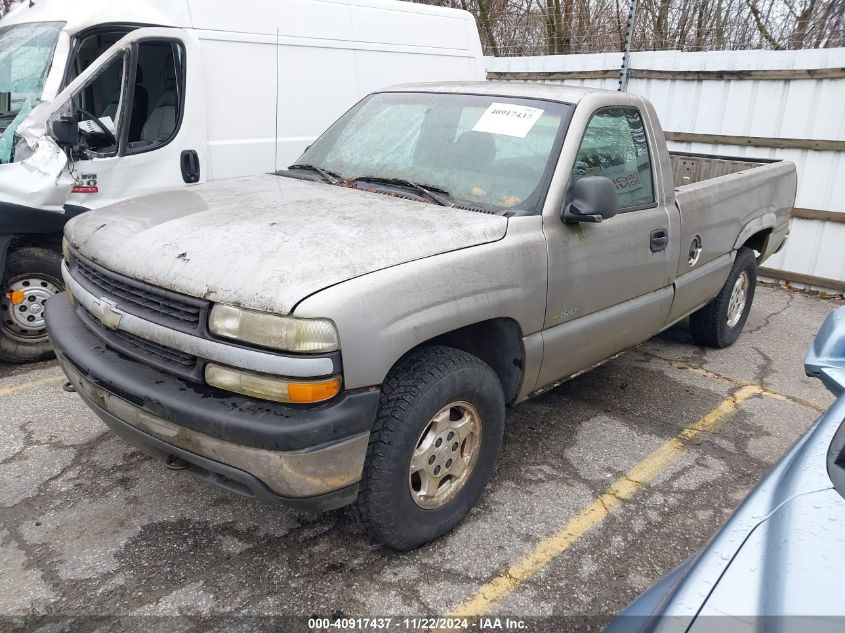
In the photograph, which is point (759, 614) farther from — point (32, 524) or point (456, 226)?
point (32, 524)

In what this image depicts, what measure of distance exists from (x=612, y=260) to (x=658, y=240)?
50 cm

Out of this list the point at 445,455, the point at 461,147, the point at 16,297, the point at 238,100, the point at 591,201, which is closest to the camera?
the point at 445,455

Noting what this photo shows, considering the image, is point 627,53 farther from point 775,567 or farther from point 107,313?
point 775,567

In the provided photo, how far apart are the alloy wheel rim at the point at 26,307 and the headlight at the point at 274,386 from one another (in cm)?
289

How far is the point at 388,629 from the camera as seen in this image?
94.1 inches

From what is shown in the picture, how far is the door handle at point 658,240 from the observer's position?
3.72 metres

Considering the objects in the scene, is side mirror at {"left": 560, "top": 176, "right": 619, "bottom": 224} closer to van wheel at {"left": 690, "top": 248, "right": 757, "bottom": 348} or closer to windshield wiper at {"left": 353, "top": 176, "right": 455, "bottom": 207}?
windshield wiper at {"left": 353, "top": 176, "right": 455, "bottom": 207}

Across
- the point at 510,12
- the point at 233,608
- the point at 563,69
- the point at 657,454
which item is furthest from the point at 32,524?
the point at 510,12

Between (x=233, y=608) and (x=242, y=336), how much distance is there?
1027 millimetres

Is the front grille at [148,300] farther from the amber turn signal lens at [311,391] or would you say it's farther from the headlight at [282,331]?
the amber turn signal lens at [311,391]

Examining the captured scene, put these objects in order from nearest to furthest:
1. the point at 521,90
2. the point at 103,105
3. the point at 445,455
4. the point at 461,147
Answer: the point at 445,455
the point at 461,147
the point at 521,90
the point at 103,105

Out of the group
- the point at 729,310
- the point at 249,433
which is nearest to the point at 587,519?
the point at 249,433

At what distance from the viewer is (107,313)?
2611 millimetres

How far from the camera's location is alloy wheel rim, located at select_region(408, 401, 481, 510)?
2.67 meters
